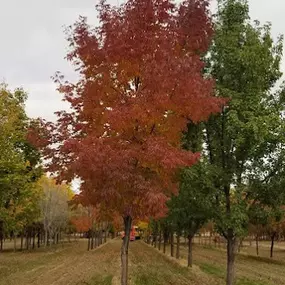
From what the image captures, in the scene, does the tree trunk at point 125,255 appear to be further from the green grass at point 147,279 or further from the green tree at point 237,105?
the green grass at point 147,279

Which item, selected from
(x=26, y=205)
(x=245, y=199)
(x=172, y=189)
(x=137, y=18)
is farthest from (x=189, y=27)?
(x=26, y=205)

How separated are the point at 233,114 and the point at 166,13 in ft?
13.1

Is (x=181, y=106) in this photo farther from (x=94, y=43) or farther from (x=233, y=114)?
(x=94, y=43)

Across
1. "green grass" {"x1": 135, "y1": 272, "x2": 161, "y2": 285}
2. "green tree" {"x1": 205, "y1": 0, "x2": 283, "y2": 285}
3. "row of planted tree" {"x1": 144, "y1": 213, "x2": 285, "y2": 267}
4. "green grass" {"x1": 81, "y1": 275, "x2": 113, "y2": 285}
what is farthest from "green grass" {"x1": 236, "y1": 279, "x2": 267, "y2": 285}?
"green tree" {"x1": 205, "y1": 0, "x2": 283, "y2": 285}

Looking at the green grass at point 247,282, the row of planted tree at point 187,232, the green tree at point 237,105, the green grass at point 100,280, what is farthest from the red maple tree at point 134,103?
the green grass at point 247,282

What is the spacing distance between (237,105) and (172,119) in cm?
305

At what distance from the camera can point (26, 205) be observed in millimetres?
41312

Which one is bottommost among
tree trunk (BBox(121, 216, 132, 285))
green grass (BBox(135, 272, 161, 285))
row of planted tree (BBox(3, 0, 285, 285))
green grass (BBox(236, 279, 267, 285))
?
green grass (BBox(236, 279, 267, 285))

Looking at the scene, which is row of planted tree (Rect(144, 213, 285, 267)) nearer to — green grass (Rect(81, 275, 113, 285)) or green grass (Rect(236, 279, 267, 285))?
green grass (Rect(236, 279, 267, 285))

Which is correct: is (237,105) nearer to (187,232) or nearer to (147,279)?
(147,279)

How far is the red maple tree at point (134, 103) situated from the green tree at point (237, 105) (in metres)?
2.10

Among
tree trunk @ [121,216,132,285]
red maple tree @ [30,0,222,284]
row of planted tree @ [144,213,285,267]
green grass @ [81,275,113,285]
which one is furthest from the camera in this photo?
row of planted tree @ [144,213,285,267]

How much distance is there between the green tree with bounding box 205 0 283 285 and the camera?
15539mm

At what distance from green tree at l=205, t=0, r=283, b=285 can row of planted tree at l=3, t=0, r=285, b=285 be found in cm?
4
